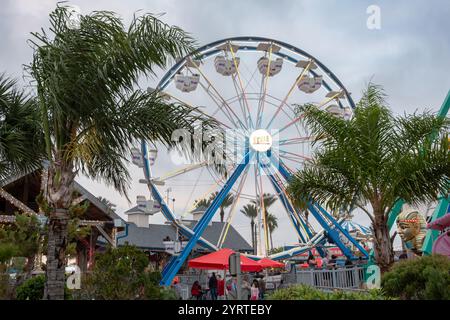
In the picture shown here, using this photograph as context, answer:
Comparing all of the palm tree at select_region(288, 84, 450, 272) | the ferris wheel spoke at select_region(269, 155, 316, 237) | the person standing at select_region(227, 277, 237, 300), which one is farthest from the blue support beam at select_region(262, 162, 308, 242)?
the palm tree at select_region(288, 84, 450, 272)

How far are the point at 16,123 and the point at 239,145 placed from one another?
1081 centimetres

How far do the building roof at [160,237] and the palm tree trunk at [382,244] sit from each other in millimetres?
21469

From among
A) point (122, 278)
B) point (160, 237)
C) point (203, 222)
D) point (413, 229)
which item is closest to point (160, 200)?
point (203, 222)

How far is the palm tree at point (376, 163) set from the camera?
980 cm

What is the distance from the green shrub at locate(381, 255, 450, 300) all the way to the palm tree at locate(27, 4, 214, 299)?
407 centimetres

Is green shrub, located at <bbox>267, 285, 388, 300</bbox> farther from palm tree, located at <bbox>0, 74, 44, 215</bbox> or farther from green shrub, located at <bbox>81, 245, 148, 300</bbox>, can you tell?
palm tree, located at <bbox>0, 74, 44, 215</bbox>

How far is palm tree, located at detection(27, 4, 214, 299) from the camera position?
780 centimetres

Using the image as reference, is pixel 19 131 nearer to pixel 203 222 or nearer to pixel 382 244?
pixel 382 244

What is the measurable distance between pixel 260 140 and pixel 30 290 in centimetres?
1198

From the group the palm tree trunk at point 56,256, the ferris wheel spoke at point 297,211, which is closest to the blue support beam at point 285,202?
the ferris wheel spoke at point 297,211

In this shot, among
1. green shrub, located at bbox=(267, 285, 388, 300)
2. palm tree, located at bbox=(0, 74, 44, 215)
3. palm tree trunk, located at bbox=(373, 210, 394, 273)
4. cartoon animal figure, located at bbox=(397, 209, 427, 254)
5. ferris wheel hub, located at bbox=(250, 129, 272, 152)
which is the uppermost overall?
ferris wheel hub, located at bbox=(250, 129, 272, 152)

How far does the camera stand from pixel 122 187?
33.1 ft

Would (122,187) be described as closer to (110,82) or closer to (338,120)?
(110,82)
